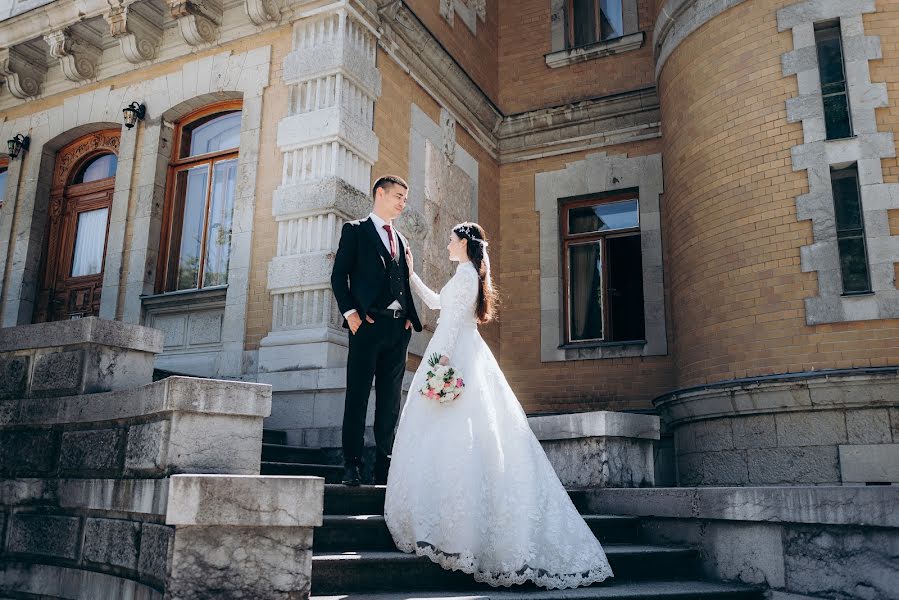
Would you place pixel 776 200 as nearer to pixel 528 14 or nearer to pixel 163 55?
pixel 528 14

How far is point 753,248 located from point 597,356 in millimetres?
3170

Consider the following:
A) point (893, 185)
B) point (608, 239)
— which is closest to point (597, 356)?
point (608, 239)

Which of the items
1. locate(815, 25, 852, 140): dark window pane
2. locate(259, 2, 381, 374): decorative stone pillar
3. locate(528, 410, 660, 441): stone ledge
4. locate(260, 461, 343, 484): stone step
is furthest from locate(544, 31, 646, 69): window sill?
locate(260, 461, 343, 484): stone step

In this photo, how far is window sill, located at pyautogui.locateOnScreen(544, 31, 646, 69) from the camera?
38.2ft

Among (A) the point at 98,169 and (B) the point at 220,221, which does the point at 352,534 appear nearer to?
(B) the point at 220,221

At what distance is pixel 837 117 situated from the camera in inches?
315

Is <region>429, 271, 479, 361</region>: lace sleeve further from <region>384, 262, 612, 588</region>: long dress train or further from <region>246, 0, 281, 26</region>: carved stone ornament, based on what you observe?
<region>246, 0, 281, 26</region>: carved stone ornament

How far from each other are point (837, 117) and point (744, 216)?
1254 millimetres

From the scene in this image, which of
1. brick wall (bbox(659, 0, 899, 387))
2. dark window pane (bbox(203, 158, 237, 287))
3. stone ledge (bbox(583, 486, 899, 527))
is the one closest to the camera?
stone ledge (bbox(583, 486, 899, 527))

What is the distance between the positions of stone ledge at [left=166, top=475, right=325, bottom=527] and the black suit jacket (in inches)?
67.0

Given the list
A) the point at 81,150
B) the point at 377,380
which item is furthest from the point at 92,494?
the point at 81,150

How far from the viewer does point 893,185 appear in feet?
24.9

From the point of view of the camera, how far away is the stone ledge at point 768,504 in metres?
4.17

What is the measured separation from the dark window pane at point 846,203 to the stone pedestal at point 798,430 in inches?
56.1
